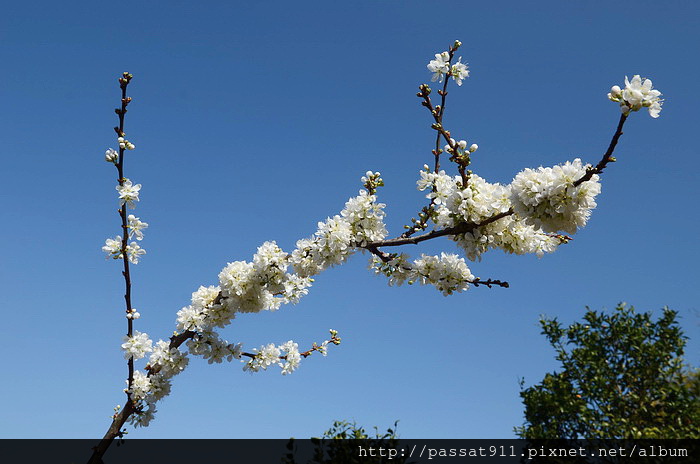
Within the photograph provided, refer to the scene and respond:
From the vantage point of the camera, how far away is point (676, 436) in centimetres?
791

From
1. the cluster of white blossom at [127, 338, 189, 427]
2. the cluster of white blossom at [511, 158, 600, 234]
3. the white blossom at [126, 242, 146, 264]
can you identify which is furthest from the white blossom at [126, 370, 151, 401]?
the cluster of white blossom at [511, 158, 600, 234]

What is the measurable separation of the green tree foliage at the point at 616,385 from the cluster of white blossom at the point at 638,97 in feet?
21.4

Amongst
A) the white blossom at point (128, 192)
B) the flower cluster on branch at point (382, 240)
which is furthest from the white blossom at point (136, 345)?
the white blossom at point (128, 192)

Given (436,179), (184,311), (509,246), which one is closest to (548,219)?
(509,246)

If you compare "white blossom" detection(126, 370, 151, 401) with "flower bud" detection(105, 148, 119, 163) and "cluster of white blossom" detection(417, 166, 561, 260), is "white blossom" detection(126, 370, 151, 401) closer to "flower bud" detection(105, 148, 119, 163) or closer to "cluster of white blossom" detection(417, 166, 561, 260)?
"flower bud" detection(105, 148, 119, 163)

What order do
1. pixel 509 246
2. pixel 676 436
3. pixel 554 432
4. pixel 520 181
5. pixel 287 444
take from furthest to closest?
pixel 554 432 < pixel 676 436 < pixel 287 444 < pixel 509 246 < pixel 520 181

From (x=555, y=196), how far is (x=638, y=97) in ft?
2.62

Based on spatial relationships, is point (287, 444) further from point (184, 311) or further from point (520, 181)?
point (520, 181)

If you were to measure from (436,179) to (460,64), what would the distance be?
1032 millimetres

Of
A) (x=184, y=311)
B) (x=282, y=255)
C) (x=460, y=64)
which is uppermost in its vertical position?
(x=460, y=64)

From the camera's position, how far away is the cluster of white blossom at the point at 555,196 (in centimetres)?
367

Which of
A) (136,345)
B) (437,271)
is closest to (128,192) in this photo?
(136,345)

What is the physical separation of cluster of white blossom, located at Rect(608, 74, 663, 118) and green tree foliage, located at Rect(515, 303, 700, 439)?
6.51 m

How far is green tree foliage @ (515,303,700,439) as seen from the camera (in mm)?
8641
